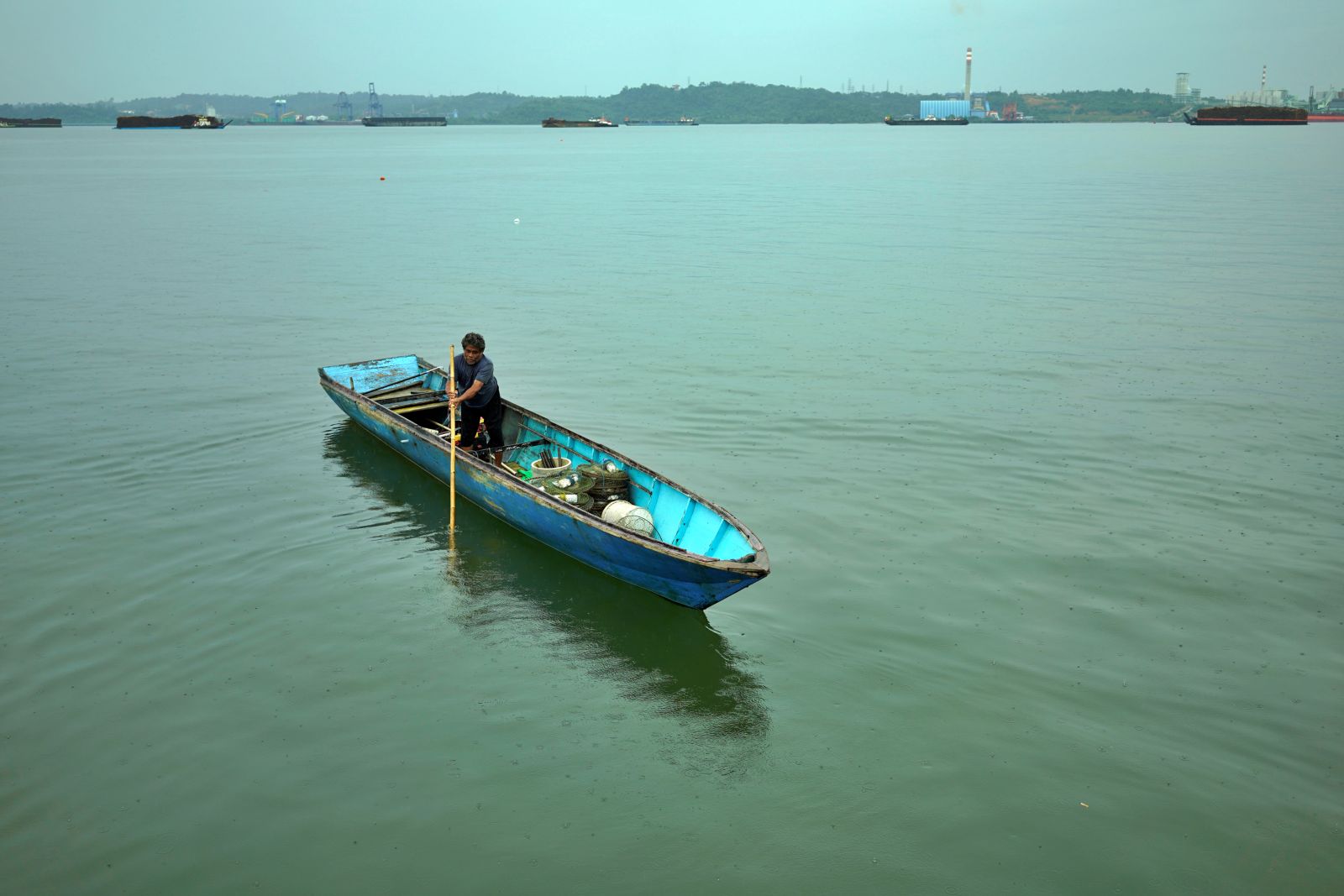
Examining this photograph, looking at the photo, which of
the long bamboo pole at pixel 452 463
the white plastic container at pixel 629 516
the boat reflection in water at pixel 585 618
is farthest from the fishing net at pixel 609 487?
the long bamboo pole at pixel 452 463

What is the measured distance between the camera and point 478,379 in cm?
1434

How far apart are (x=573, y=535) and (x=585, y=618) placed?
1.01m

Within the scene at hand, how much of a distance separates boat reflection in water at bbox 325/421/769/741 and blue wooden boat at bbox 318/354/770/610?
0.85 feet

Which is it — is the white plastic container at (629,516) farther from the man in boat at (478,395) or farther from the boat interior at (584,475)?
the man in boat at (478,395)

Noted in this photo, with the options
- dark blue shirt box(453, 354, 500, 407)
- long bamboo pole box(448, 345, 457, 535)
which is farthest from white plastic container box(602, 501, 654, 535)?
dark blue shirt box(453, 354, 500, 407)

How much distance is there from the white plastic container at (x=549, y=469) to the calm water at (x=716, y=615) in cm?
87

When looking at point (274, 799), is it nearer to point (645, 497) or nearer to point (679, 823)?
point (679, 823)

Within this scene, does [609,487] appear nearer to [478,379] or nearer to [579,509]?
[579,509]

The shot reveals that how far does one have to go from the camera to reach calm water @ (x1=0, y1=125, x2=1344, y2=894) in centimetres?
807

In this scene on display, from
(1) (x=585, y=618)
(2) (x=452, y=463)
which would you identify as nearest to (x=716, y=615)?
(1) (x=585, y=618)

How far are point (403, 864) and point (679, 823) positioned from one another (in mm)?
2151

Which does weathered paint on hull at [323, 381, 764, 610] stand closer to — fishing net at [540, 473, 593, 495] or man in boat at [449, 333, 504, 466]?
fishing net at [540, 473, 593, 495]

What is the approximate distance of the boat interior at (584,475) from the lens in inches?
453

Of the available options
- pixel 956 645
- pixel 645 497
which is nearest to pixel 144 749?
pixel 645 497
